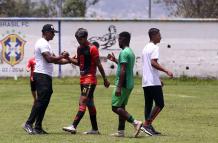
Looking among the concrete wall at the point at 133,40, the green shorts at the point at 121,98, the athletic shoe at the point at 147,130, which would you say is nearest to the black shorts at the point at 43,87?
the green shorts at the point at 121,98

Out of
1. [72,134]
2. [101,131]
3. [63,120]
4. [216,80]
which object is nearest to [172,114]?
[63,120]

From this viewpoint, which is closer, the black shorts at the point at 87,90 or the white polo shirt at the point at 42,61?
the black shorts at the point at 87,90

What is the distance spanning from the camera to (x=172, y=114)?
17.3 m

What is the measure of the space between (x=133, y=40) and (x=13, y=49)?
22.7ft

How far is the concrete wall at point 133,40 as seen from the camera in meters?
38.9

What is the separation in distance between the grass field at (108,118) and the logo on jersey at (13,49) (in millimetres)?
13119

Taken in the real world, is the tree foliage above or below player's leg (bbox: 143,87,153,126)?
above

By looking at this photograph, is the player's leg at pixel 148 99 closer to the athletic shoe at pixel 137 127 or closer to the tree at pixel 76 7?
the athletic shoe at pixel 137 127

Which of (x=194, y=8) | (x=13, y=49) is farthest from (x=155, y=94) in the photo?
(x=194, y=8)

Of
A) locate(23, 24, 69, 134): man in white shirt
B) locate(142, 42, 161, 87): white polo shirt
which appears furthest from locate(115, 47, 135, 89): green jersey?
locate(23, 24, 69, 134): man in white shirt

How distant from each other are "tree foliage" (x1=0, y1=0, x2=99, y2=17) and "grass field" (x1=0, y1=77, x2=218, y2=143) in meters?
44.3

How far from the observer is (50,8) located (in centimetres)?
7606

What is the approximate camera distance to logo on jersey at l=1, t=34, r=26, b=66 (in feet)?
127

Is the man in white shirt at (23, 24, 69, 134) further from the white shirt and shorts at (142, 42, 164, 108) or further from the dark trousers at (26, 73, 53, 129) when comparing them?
the white shirt and shorts at (142, 42, 164, 108)
